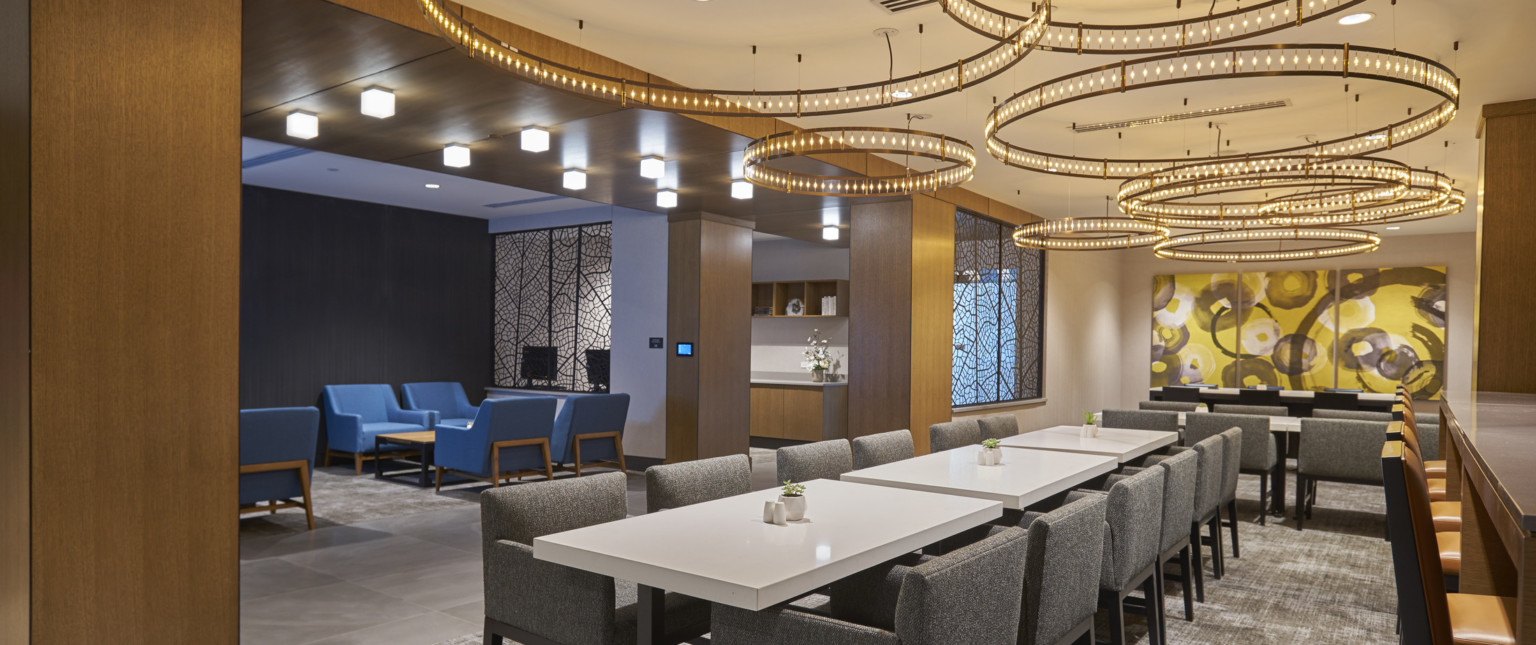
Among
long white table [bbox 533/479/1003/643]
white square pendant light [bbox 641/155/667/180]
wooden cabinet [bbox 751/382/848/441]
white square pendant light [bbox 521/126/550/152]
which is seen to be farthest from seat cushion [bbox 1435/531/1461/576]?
wooden cabinet [bbox 751/382/848/441]

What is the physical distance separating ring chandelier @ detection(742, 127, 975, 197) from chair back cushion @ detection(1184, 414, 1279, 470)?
2.92m

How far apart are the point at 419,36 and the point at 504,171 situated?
10.2 feet

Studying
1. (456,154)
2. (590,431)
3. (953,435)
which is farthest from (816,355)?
(456,154)

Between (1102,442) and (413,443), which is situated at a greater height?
(1102,442)

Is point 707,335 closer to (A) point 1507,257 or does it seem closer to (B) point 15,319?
(A) point 1507,257

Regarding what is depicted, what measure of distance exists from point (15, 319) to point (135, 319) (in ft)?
1.10

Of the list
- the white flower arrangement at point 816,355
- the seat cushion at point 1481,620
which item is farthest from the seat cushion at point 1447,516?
the white flower arrangement at point 816,355

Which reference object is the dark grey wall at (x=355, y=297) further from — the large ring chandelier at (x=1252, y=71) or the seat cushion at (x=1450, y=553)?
the seat cushion at (x=1450, y=553)

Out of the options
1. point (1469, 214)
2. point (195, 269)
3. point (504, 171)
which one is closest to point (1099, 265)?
point (1469, 214)

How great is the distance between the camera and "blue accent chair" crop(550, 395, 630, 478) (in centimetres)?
836

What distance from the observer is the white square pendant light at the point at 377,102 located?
4691 millimetres

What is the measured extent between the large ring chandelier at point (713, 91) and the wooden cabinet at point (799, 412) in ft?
22.0

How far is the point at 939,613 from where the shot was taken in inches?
77.5

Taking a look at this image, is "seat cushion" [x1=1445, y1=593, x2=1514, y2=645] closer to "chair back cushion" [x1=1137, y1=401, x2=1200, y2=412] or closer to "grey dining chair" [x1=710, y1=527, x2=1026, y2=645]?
"grey dining chair" [x1=710, y1=527, x2=1026, y2=645]
